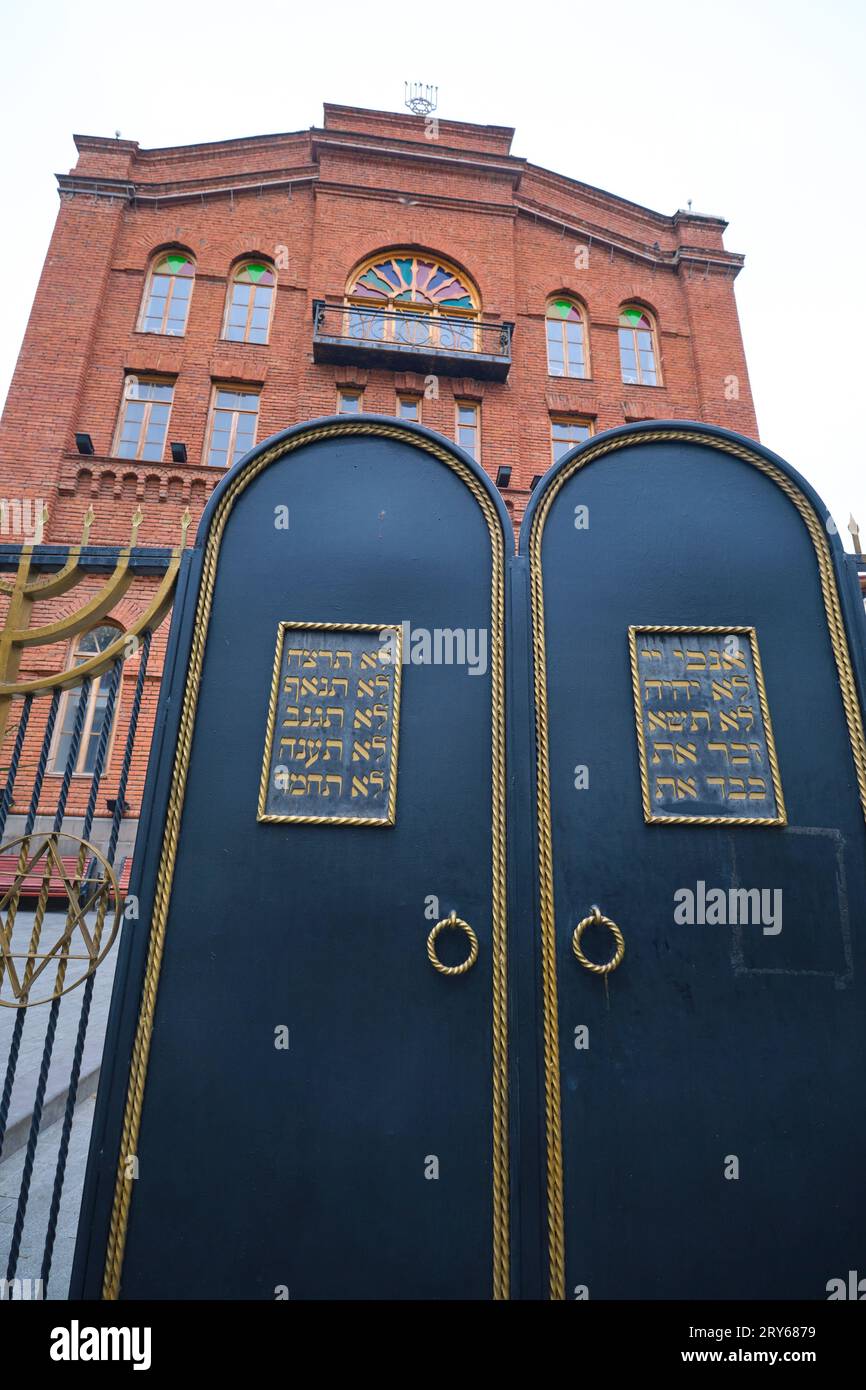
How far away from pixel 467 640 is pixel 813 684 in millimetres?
1513

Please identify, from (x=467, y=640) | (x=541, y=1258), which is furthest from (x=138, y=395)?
(x=541, y=1258)

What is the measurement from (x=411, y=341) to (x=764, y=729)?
42.7ft

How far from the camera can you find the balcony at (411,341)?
12.9m

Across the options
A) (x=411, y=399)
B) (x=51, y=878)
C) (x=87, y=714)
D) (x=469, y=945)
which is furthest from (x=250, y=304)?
(x=469, y=945)

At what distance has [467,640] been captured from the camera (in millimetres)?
2873

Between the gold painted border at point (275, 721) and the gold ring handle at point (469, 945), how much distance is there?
0.43 meters

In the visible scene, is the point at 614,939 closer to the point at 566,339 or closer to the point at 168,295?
the point at 566,339

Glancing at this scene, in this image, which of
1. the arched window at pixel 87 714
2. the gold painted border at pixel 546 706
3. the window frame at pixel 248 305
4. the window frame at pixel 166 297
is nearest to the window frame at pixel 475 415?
the window frame at pixel 248 305

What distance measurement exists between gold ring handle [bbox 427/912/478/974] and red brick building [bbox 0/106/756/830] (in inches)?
415

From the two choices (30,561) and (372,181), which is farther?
(372,181)

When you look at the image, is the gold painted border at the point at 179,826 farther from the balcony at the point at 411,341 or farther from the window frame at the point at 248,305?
the window frame at the point at 248,305

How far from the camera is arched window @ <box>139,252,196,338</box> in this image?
13.4 m
